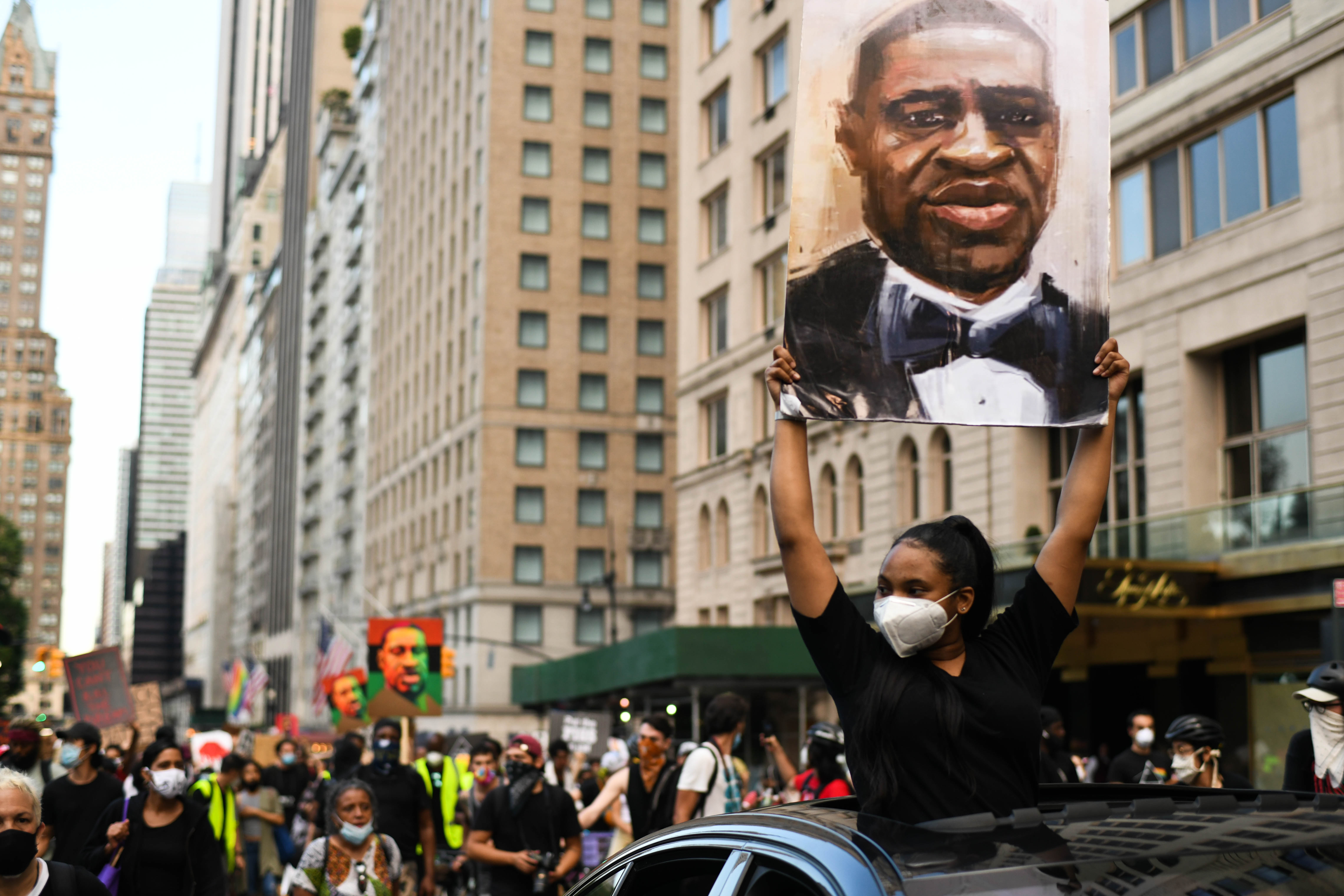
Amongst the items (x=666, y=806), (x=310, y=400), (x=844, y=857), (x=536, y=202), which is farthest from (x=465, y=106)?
(x=844, y=857)

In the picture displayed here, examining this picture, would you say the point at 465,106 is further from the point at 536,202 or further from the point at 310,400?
the point at 310,400

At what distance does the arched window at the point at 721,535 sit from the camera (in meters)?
46.9

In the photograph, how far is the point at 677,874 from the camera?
415cm

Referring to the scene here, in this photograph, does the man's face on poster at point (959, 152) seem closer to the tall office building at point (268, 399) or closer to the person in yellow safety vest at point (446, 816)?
the person in yellow safety vest at point (446, 816)

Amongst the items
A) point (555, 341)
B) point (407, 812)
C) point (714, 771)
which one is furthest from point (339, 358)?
point (714, 771)

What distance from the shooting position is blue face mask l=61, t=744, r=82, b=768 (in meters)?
10.4

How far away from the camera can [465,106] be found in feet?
253

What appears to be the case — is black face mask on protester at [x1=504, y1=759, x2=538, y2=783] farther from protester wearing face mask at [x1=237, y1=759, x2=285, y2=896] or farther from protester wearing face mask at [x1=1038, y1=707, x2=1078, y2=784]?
protester wearing face mask at [x1=237, y1=759, x2=285, y2=896]

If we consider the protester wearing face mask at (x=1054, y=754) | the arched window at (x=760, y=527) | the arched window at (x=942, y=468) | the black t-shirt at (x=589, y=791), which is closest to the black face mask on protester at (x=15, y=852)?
the protester wearing face mask at (x=1054, y=754)

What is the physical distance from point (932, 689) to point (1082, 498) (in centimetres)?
73

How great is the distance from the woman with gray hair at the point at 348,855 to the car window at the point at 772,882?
5.97m

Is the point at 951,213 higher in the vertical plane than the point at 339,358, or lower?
lower

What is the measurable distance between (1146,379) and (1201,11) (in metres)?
6.29

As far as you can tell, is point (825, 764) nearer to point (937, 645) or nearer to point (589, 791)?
point (937, 645)
